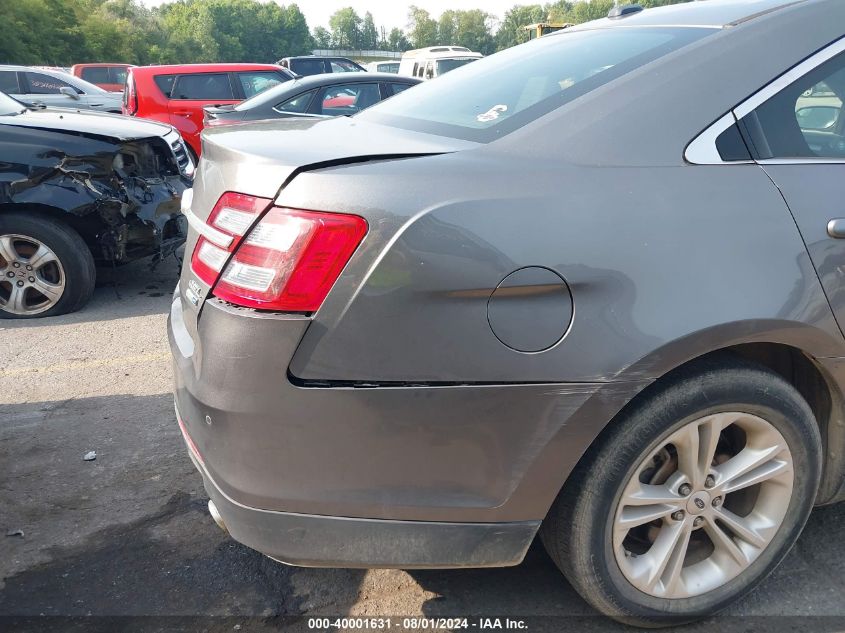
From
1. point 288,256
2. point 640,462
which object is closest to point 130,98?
point 288,256

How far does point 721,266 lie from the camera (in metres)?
1.81

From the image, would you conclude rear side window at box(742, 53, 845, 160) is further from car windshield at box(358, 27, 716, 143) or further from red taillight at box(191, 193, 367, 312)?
red taillight at box(191, 193, 367, 312)

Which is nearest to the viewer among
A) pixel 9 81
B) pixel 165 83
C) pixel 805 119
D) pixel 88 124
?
pixel 805 119

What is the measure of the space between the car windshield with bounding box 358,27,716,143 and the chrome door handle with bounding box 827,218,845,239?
0.65 metres

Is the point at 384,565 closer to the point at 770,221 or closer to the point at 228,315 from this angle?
the point at 228,315

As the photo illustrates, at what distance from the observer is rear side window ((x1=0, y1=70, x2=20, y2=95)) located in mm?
12922

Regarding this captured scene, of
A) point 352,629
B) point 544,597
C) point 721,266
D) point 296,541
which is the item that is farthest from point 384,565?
point 721,266

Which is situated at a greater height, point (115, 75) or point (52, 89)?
point (52, 89)

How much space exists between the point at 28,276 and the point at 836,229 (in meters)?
4.77

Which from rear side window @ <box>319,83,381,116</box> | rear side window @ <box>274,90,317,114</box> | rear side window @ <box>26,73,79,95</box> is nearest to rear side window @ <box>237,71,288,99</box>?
rear side window @ <box>319,83,381,116</box>

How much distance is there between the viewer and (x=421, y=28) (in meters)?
110

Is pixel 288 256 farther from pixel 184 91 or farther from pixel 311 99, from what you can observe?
pixel 184 91

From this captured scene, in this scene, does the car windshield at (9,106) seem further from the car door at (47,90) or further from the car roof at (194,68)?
the car door at (47,90)

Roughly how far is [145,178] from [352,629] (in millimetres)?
3876
